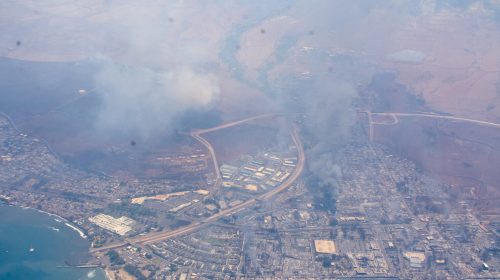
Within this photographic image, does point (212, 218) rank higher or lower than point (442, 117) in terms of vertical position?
lower

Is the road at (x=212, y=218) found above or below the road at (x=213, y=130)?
below

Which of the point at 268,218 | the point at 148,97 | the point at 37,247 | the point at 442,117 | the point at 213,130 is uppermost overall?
the point at 148,97

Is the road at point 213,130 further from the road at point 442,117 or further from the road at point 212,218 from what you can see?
the road at point 442,117

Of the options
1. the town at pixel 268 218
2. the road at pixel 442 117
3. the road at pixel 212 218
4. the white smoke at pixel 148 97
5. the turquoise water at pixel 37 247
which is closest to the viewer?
the turquoise water at pixel 37 247

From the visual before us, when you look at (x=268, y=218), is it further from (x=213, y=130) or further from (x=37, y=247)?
(x=37, y=247)

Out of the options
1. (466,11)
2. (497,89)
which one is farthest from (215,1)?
(497,89)

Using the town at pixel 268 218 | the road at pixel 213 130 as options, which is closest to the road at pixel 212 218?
the town at pixel 268 218

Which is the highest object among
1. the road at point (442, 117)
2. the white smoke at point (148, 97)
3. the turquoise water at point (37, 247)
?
the white smoke at point (148, 97)

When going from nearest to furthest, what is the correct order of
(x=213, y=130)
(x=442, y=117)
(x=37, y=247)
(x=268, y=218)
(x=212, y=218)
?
(x=37, y=247) < (x=212, y=218) < (x=268, y=218) < (x=213, y=130) < (x=442, y=117)

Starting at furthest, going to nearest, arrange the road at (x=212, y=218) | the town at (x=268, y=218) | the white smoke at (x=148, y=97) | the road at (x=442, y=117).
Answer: the road at (x=442, y=117)
the white smoke at (x=148, y=97)
the road at (x=212, y=218)
the town at (x=268, y=218)

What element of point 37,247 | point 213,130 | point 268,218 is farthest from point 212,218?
point 213,130
